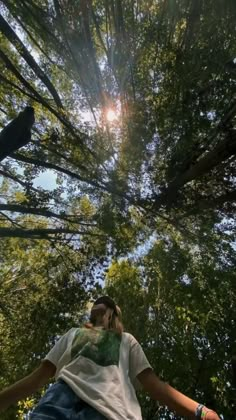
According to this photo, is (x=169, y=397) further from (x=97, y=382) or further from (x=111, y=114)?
(x=111, y=114)

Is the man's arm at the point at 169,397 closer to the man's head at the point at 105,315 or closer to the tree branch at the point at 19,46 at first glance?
the man's head at the point at 105,315

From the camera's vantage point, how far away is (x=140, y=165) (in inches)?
260

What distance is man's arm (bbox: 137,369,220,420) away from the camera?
134 cm

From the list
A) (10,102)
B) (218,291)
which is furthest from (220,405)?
(10,102)

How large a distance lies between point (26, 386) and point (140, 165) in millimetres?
5344

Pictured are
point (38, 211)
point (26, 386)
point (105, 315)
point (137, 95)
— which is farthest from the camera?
point (38, 211)

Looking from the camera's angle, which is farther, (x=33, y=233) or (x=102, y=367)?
→ (x=33, y=233)

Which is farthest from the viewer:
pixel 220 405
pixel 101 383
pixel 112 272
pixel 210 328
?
pixel 112 272

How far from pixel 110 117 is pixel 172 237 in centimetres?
283

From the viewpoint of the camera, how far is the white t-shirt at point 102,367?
1340mm

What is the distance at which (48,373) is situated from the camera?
63.5 inches

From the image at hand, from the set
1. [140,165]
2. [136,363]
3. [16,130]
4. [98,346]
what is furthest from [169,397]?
[140,165]

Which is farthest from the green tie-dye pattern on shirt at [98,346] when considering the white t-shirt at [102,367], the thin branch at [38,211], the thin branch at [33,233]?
the thin branch at [33,233]

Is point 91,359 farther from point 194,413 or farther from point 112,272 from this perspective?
point 112,272
